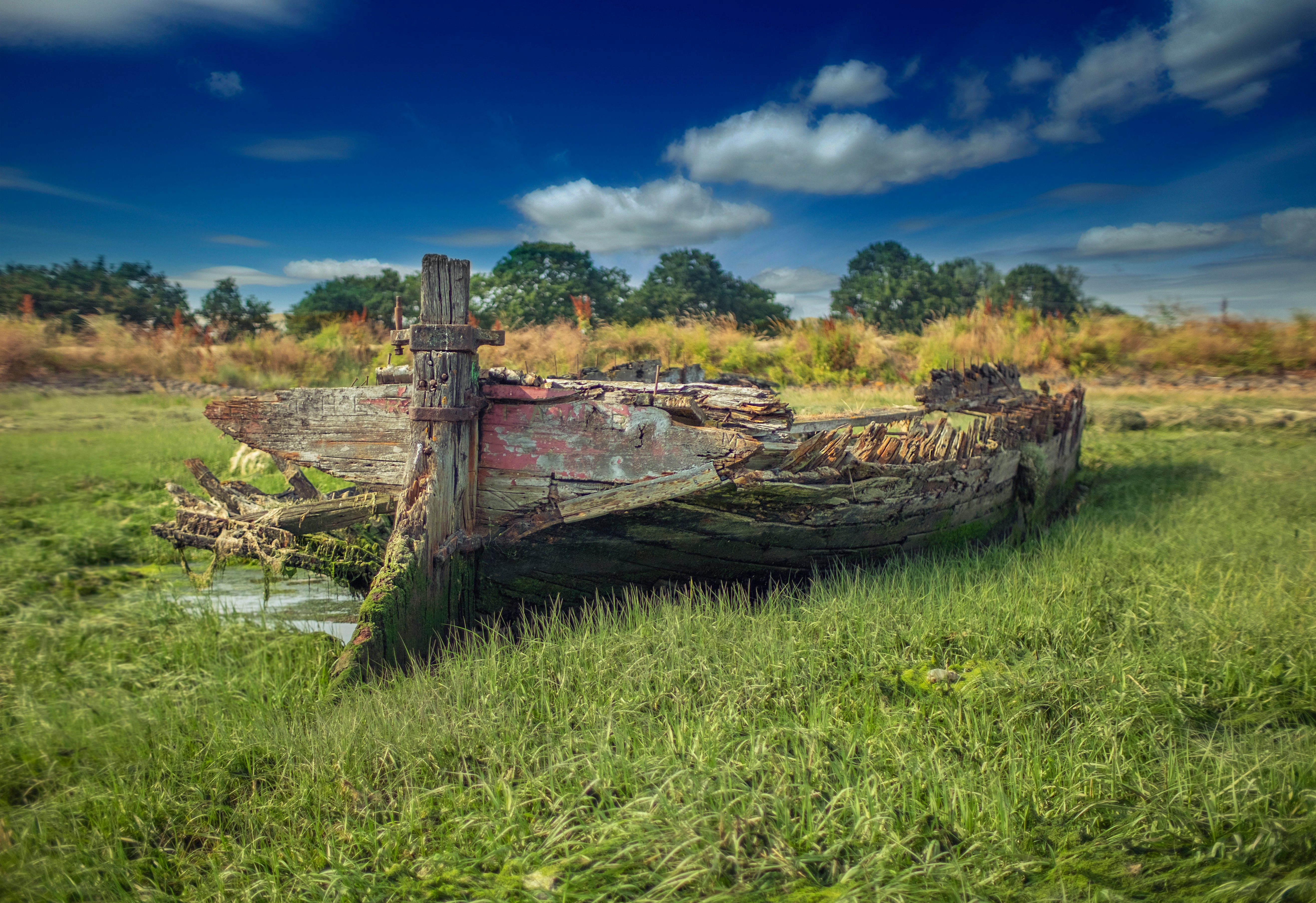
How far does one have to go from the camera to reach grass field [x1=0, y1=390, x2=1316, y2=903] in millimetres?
1575

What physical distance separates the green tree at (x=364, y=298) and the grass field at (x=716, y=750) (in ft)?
60.9

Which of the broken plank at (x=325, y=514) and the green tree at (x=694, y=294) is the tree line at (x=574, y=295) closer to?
the green tree at (x=694, y=294)

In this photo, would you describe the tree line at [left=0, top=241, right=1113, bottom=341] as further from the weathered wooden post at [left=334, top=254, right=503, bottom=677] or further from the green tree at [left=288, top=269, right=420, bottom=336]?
the weathered wooden post at [left=334, top=254, right=503, bottom=677]

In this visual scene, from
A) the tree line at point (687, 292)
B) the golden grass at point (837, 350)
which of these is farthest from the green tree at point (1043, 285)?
the golden grass at point (837, 350)

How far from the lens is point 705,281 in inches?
1118

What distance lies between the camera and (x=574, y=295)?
23.1 metres

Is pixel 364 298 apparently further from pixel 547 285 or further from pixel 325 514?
pixel 325 514

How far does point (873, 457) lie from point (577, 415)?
1.78 m

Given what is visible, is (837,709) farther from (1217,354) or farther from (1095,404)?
(1217,354)

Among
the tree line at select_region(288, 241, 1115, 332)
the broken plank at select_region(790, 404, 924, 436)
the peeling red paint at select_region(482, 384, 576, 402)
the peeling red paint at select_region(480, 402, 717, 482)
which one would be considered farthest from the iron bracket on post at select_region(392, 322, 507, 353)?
the tree line at select_region(288, 241, 1115, 332)

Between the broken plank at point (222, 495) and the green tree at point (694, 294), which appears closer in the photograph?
the broken plank at point (222, 495)

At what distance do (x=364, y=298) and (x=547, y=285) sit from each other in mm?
6740

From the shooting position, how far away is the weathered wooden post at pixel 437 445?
9.06 ft

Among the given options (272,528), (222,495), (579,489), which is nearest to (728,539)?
(579,489)
